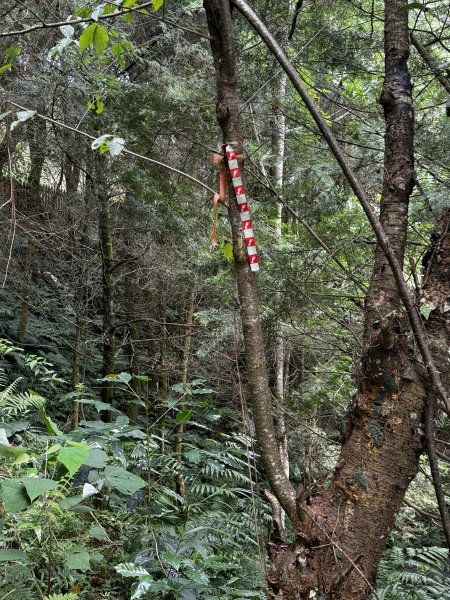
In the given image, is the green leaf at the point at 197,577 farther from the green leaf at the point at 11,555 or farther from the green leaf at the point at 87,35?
the green leaf at the point at 87,35

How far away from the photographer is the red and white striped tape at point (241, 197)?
157 cm

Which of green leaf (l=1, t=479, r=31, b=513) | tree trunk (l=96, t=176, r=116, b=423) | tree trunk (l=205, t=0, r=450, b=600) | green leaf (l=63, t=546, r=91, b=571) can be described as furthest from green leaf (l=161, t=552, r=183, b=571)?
tree trunk (l=96, t=176, r=116, b=423)

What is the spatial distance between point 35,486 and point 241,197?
1063 mm

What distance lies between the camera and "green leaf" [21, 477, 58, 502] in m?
1.27

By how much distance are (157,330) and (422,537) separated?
484cm

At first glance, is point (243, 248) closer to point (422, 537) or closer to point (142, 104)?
point (142, 104)

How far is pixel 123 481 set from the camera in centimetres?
174

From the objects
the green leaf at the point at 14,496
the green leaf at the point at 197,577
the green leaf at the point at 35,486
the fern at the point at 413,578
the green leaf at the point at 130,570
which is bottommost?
the fern at the point at 413,578

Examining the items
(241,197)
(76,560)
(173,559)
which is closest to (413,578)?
(173,559)

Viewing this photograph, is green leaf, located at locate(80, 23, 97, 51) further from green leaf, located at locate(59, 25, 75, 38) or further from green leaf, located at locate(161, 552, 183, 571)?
green leaf, located at locate(161, 552, 183, 571)

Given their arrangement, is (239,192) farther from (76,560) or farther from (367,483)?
(76,560)

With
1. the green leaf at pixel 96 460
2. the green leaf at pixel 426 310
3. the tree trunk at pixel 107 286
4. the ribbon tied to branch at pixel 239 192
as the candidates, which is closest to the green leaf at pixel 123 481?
the green leaf at pixel 96 460

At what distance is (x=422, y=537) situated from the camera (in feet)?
19.7

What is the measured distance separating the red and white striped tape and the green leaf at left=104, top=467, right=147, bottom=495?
2.88ft
